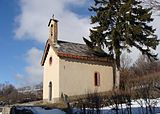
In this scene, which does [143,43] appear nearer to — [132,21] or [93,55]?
[132,21]

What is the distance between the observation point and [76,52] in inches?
1532

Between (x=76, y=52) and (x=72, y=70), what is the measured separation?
2408 mm

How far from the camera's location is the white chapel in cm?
3753

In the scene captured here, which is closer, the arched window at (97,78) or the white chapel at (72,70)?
the white chapel at (72,70)

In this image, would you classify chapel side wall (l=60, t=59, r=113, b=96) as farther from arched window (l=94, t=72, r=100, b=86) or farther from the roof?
the roof

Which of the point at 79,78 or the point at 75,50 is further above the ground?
the point at 75,50

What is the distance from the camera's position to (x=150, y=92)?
17.6 meters

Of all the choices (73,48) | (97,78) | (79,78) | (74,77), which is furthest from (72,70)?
(97,78)

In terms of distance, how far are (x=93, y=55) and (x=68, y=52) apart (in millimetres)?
3239

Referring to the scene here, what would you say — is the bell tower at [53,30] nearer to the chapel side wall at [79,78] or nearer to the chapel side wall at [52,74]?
the chapel side wall at [52,74]

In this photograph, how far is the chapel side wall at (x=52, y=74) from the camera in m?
37.9

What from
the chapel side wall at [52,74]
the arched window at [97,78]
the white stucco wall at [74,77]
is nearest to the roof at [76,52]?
the white stucco wall at [74,77]

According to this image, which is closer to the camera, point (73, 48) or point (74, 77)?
point (74, 77)

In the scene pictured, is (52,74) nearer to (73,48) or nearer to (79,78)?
(79,78)
